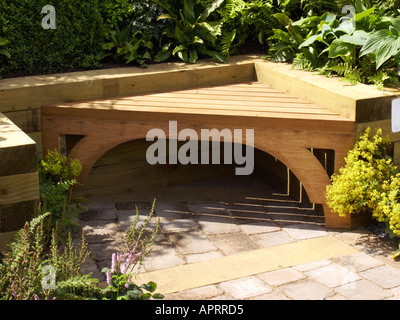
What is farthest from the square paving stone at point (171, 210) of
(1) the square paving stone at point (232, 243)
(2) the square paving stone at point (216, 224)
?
(1) the square paving stone at point (232, 243)

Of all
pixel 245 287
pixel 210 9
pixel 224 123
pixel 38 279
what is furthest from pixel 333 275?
pixel 210 9

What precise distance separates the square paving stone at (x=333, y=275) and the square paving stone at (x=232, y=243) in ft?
1.95

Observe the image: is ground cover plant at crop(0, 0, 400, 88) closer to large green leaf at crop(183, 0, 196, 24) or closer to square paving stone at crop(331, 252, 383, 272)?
large green leaf at crop(183, 0, 196, 24)

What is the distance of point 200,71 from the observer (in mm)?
6098

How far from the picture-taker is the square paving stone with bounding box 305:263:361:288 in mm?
4215

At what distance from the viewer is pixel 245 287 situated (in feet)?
13.7

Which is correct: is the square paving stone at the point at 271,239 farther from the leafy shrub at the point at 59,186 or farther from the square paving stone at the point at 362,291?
the leafy shrub at the point at 59,186

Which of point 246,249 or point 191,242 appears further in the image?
point 191,242

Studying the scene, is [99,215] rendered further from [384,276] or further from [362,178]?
[384,276]

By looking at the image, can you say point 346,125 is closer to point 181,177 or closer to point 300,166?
point 300,166

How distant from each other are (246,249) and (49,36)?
2.77 metres
